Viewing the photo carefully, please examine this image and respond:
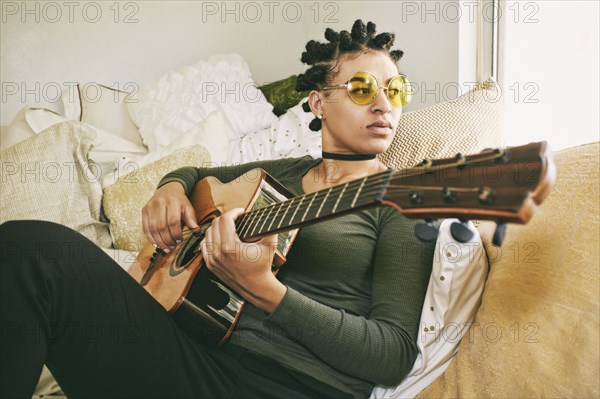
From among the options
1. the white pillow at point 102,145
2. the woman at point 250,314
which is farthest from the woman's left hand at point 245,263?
the white pillow at point 102,145

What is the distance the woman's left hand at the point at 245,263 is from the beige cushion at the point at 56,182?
0.88m

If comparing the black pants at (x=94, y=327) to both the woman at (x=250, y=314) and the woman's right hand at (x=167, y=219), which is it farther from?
the woman's right hand at (x=167, y=219)

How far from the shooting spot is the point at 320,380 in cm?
93

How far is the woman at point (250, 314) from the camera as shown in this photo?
0.80 metres

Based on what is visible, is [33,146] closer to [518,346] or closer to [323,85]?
[323,85]

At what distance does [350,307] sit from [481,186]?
1.64 feet

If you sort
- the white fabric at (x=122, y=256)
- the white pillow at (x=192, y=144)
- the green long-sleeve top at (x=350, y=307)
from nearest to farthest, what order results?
1. the green long-sleeve top at (x=350, y=307)
2. the white fabric at (x=122, y=256)
3. the white pillow at (x=192, y=144)

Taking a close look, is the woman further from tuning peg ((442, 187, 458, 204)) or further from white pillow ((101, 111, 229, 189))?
white pillow ((101, 111, 229, 189))

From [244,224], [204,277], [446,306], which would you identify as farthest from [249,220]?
[446,306]

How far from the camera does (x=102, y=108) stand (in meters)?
2.18

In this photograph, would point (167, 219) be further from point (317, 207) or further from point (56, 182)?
point (56, 182)

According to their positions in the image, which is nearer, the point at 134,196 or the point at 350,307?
the point at 350,307

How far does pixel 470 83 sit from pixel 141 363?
1.39 meters

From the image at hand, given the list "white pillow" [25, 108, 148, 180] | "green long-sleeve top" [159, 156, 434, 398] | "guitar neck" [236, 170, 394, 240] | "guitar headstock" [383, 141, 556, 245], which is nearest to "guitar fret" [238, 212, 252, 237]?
"guitar neck" [236, 170, 394, 240]
